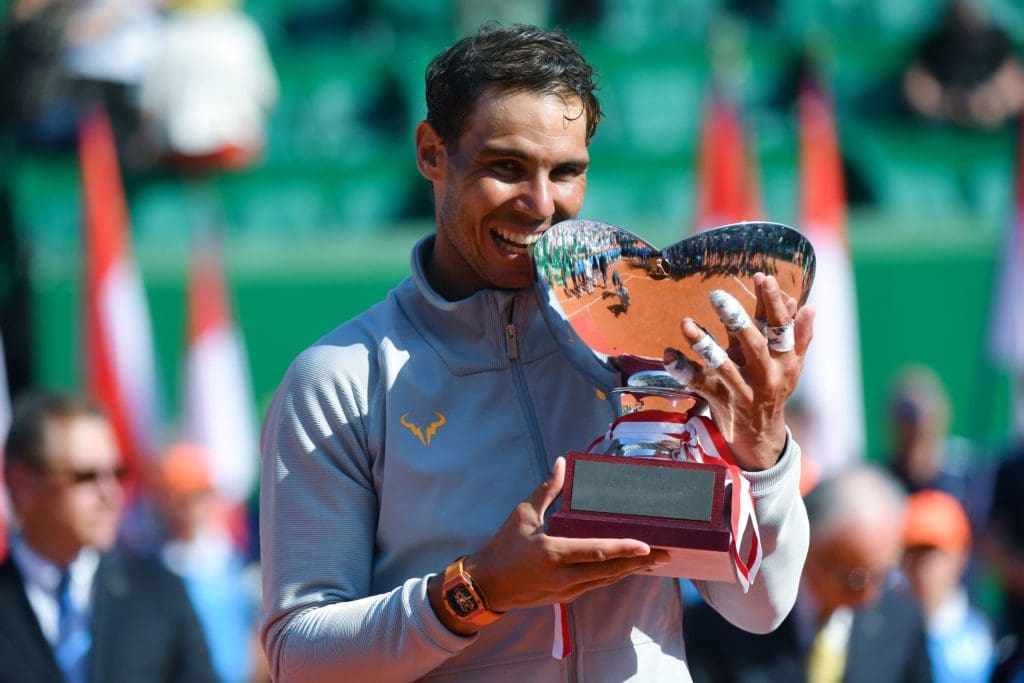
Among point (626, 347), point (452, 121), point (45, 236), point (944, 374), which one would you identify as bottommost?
point (944, 374)

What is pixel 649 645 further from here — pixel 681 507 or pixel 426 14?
pixel 426 14

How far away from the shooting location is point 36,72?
22.8 ft

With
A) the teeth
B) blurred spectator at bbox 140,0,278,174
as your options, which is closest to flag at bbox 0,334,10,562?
blurred spectator at bbox 140,0,278,174

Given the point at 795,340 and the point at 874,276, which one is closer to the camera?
the point at 795,340

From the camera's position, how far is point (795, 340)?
4.98ft

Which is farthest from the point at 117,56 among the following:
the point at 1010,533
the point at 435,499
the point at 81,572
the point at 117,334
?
the point at 435,499

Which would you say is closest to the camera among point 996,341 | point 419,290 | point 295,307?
point 419,290

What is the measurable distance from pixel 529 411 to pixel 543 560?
0.86 ft

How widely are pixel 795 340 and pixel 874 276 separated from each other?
5388mm

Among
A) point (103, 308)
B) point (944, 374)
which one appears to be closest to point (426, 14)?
point (103, 308)

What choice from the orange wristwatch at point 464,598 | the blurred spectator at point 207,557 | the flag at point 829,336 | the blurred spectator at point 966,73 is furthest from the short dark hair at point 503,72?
the blurred spectator at point 966,73

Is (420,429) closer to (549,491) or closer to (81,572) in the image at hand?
(549,491)

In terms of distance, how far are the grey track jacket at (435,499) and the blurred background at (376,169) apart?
14.7 feet

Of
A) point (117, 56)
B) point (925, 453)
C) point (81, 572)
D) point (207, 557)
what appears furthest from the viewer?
point (117, 56)
